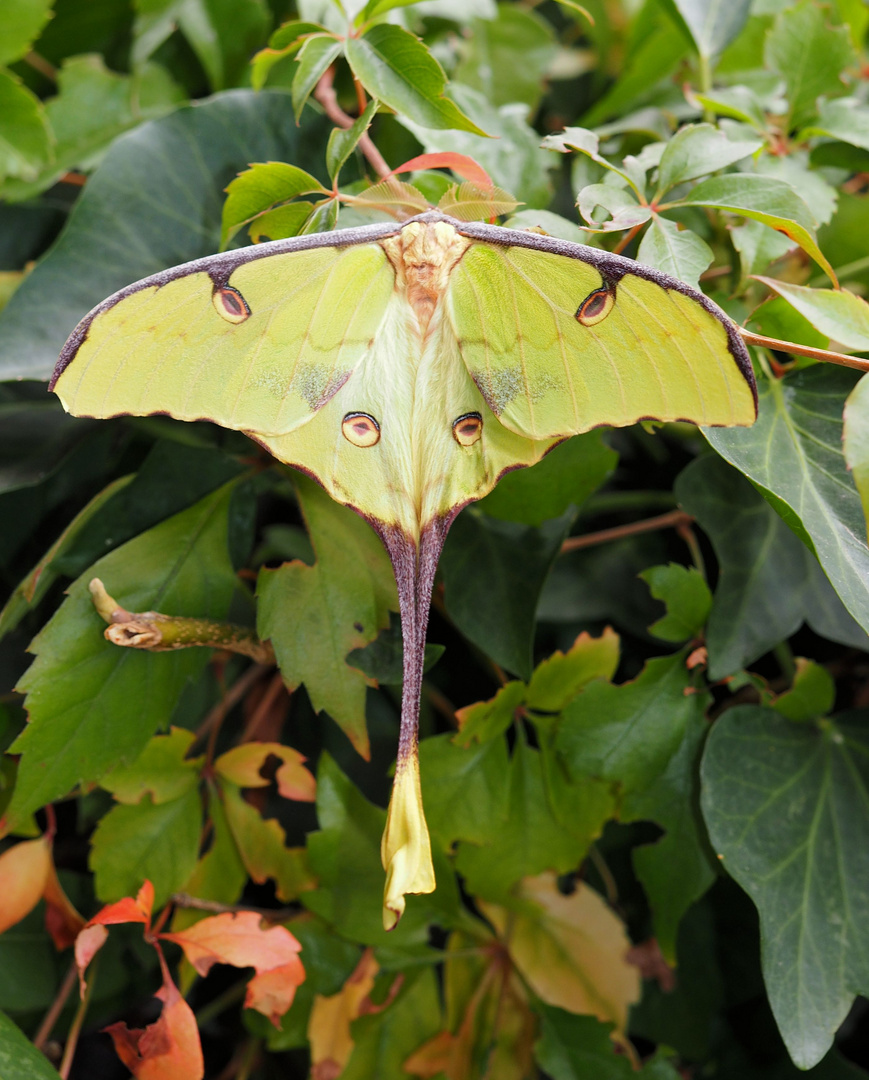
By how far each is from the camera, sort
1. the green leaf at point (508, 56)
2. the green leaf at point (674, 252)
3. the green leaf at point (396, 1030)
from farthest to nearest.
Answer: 1. the green leaf at point (508, 56)
2. the green leaf at point (396, 1030)
3. the green leaf at point (674, 252)

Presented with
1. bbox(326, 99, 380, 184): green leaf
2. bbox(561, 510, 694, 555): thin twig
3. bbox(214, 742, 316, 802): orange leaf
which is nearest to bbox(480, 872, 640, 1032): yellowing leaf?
bbox(214, 742, 316, 802): orange leaf

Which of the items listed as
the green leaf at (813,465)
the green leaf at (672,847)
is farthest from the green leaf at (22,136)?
the green leaf at (672,847)

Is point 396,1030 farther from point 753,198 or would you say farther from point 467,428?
point 753,198

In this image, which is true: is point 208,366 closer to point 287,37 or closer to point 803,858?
point 287,37

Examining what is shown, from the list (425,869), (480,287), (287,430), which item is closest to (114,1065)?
(425,869)

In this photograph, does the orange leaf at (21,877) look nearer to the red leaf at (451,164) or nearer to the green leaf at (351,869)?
the green leaf at (351,869)

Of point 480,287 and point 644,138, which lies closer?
point 480,287

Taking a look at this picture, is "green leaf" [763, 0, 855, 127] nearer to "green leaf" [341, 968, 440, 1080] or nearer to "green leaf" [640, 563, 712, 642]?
"green leaf" [640, 563, 712, 642]
